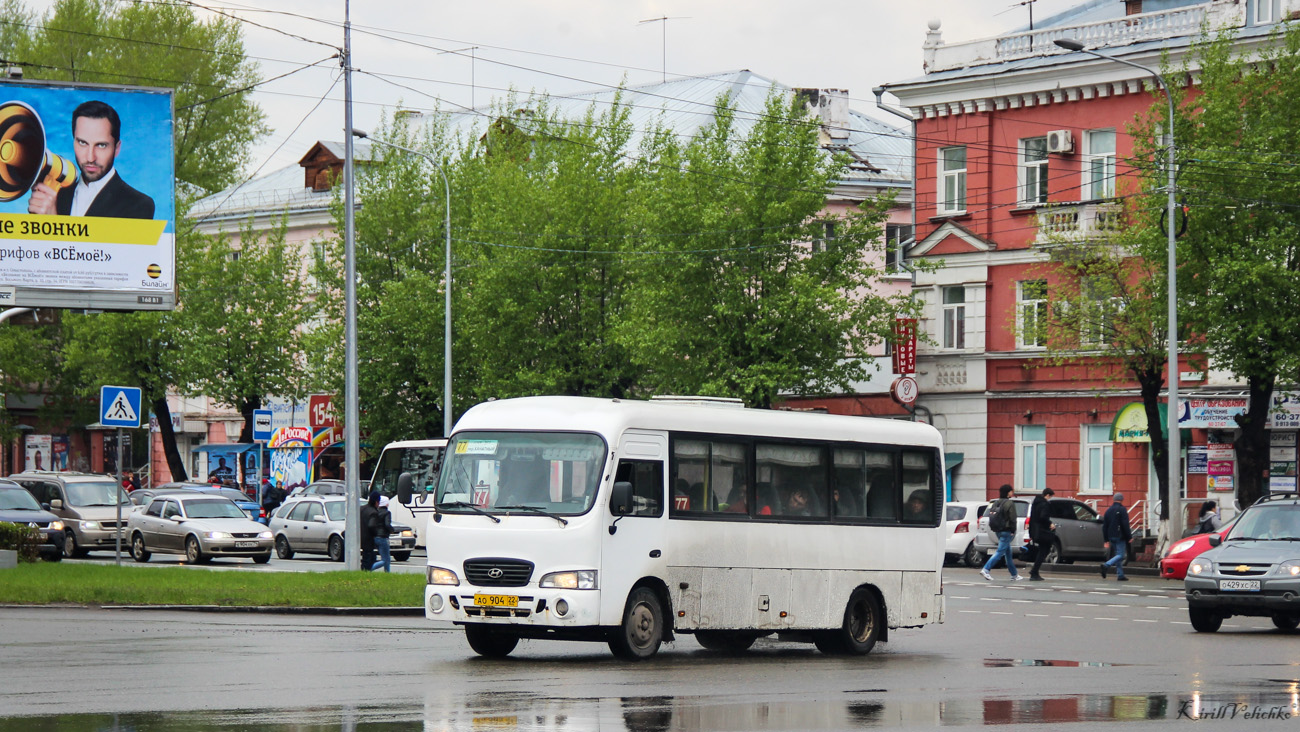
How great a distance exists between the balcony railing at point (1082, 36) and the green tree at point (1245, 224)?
160 inches

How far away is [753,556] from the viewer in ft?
61.9

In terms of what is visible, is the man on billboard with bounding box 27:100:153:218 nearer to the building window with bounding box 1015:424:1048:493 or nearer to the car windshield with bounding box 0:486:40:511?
the car windshield with bounding box 0:486:40:511

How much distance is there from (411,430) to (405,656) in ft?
136

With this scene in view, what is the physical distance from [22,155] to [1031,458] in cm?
2767

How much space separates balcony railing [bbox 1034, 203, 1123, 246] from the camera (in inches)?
1727

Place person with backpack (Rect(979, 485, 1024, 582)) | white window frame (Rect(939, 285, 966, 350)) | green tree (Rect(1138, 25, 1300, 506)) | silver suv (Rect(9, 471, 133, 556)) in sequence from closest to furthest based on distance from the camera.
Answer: person with backpack (Rect(979, 485, 1024, 582))
green tree (Rect(1138, 25, 1300, 506))
silver suv (Rect(9, 471, 133, 556))
white window frame (Rect(939, 285, 966, 350))

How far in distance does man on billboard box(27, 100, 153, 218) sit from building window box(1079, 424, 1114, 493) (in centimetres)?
2562

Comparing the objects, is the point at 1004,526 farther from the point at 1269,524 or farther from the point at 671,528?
the point at 671,528

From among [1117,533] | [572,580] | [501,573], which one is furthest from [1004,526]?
[501,573]

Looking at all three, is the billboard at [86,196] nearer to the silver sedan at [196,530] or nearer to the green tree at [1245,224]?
the silver sedan at [196,530]

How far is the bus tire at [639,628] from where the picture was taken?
57.2 feet

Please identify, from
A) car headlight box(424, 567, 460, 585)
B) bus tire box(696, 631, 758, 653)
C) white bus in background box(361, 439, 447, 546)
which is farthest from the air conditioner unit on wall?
car headlight box(424, 567, 460, 585)

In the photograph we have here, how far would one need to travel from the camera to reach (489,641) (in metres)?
18.1

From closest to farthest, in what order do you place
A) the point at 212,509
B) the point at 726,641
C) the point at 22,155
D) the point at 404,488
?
1. the point at 404,488
2. the point at 726,641
3. the point at 22,155
4. the point at 212,509
